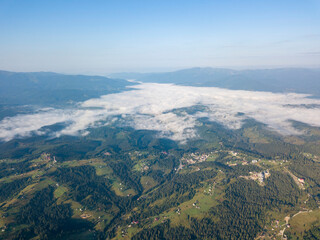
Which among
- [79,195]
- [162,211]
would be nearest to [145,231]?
[162,211]

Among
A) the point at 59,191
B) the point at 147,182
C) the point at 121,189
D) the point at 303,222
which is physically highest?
the point at 303,222

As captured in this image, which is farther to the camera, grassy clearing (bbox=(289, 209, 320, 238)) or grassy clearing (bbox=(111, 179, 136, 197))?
grassy clearing (bbox=(111, 179, 136, 197))

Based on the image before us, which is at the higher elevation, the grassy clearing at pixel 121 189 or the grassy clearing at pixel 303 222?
the grassy clearing at pixel 303 222

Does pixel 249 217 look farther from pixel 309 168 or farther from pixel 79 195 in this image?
pixel 79 195

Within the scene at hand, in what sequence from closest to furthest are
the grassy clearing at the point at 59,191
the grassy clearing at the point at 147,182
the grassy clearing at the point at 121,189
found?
the grassy clearing at the point at 59,191 < the grassy clearing at the point at 121,189 < the grassy clearing at the point at 147,182

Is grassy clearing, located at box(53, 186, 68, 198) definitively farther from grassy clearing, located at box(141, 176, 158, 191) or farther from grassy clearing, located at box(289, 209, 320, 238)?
grassy clearing, located at box(289, 209, 320, 238)

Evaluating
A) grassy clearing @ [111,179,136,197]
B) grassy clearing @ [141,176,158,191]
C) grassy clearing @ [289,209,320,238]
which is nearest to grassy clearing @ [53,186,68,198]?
grassy clearing @ [111,179,136,197]

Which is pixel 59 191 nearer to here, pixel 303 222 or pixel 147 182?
pixel 147 182

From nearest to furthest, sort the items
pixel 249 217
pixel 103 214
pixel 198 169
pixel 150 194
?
pixel 249 217 < pixel 103 214 < pixel 150 194 < pixel 198 169

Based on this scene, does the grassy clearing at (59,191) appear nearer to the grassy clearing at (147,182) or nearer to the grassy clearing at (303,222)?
the grassy clearing at (147,182)

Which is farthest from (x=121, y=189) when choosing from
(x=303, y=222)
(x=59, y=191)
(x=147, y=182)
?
(x=303, y=222)

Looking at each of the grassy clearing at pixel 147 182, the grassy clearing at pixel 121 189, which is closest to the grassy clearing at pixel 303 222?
the grassy clearing at pixel 147 182
